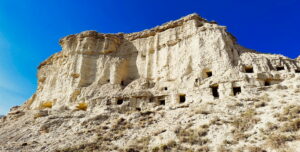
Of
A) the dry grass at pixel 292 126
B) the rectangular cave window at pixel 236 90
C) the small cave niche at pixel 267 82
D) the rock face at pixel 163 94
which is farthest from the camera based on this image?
the small cave niche at pixel 267 82

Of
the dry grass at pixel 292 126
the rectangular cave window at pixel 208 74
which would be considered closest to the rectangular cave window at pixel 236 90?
the rectangular cave window at pixel 208 74

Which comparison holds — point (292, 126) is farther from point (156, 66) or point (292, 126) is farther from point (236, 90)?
point (156, 66)

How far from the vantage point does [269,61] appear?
63.2ft

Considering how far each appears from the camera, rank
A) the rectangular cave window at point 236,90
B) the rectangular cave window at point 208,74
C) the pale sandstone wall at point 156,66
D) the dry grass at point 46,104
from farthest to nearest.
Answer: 1. the dry grass at point 46,104
2. the rectangular cave window at point 208,74
3. the pale sandstone wall at point 156,66
4. the rectangular cave window at point 236,90

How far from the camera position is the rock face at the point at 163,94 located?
449 inches

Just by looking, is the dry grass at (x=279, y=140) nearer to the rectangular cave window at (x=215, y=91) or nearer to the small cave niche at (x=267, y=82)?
the rectangular cave window at (x=215, y=91)

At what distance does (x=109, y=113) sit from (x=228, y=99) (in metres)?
9.40

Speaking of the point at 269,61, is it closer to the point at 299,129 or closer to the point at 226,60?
the point at 226,60

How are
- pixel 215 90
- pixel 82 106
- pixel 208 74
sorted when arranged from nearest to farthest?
pixel 215 90
pixel 208 74
pixel 82 106

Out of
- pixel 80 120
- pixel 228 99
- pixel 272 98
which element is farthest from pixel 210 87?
pixel 80 120

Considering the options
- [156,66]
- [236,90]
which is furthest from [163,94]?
[236,90]

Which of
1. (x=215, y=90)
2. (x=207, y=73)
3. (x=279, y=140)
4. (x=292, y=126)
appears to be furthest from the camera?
(x=207, y=73)

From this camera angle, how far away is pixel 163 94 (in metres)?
19.9

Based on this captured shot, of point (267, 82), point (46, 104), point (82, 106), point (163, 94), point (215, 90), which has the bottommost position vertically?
point (82, 106)
